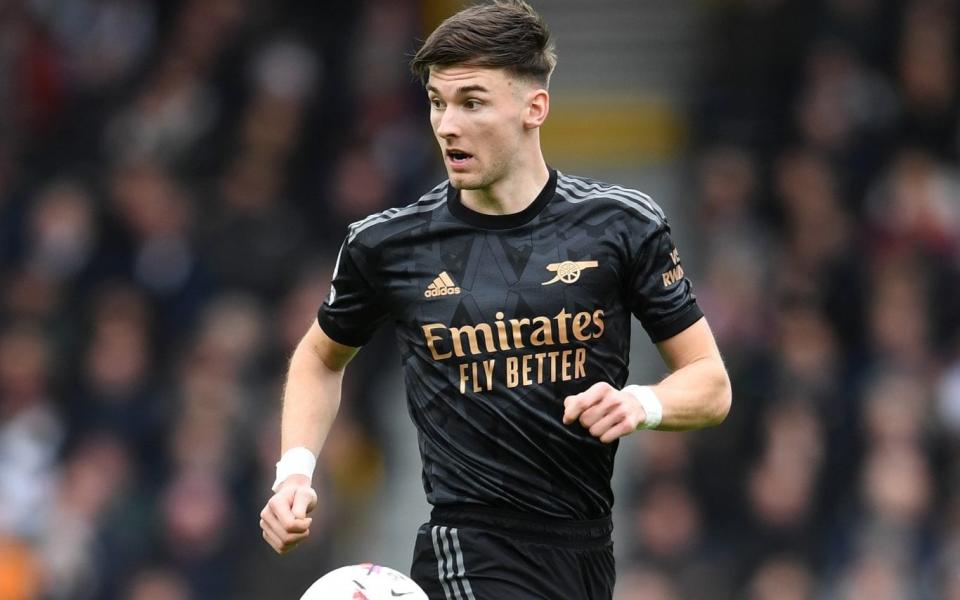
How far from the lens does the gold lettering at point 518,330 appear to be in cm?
510

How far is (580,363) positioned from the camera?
513cm

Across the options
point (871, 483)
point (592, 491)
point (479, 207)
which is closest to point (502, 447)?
point (592, 491)

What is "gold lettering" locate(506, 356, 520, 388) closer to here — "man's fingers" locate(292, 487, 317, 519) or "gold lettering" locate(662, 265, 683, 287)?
"gold lettering" locate(662, 265, 683, 287)

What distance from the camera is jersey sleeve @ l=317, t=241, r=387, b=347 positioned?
17.5 feet

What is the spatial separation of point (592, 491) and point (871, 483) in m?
5.16

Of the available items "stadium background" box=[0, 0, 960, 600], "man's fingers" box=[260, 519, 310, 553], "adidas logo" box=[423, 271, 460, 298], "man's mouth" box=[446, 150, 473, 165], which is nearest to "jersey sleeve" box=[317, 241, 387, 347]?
"adidas logo" box=[423, 271, 460, 298]

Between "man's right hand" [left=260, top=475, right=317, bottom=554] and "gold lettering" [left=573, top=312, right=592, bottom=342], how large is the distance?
862 millimetres

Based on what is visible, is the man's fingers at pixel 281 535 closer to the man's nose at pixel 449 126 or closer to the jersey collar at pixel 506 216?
the jersey collar at pixel 506 216

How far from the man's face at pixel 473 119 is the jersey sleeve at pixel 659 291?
1.54 ft

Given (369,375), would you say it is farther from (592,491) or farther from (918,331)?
(592,491)

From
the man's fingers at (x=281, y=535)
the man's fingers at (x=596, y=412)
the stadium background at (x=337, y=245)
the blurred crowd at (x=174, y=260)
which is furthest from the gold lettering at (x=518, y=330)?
the blurred crowd at (x=174, y=260)

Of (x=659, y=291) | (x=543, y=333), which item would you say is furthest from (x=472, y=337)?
(x=659, y=291)

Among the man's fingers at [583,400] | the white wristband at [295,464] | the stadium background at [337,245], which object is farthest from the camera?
the stadium background at [337,245]

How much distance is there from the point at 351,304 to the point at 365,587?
97 centimetres
